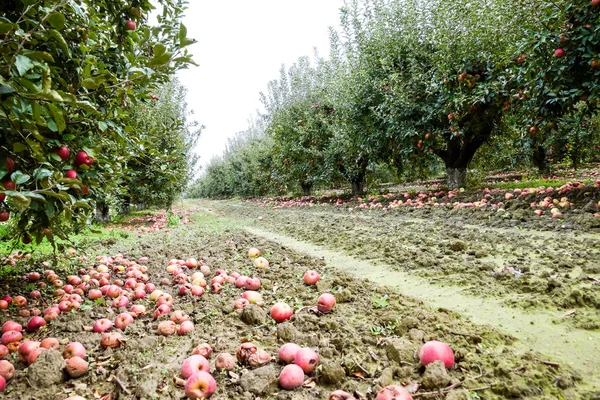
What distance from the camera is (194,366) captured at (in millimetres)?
2385

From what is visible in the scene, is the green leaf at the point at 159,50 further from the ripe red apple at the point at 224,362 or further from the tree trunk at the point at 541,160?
the tree trunk at the point at 541,160

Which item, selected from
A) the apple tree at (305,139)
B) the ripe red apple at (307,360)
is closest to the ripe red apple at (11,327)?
the ripe red apple at (307,360)

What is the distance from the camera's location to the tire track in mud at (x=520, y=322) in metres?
2.30

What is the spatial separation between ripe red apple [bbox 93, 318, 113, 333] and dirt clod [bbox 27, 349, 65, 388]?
26.0 inches

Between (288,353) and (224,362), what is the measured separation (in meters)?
0.48

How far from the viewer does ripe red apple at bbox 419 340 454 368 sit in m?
2.23

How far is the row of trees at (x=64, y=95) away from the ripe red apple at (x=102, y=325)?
96 cm

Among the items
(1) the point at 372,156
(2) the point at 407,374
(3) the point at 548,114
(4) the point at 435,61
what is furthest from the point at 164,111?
(2) the point at 407,374

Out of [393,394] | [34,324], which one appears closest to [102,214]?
[34,324]

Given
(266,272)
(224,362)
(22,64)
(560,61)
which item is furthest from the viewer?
(560,61)

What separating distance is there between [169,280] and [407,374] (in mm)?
3733

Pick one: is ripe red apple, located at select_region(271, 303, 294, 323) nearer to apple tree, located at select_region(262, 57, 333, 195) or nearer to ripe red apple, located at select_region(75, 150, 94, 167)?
ripe red apple, located at select_region(75, 150, 94, 167)

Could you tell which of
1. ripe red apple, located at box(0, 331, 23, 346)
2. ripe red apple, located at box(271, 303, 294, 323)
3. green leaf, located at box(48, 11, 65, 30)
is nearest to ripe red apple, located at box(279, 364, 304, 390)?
ripe red apple, located at box(271, 303, 294, 323)

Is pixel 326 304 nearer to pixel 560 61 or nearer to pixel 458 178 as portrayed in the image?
pixel 560 61
